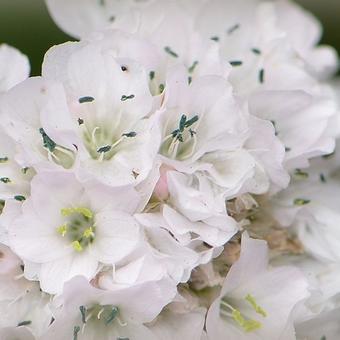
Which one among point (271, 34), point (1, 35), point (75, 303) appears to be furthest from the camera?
point (1, 35)

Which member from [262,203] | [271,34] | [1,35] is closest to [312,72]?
[271,34]

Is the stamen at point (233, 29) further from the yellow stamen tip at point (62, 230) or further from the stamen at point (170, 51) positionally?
the yellow stamen tip at point (62, 230)

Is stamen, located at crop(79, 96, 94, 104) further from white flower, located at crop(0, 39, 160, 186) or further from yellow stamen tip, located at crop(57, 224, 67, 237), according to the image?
yellow stamen tip, located at crop(57, 224, 67, 237)

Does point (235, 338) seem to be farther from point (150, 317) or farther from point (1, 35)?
point (1, 35)

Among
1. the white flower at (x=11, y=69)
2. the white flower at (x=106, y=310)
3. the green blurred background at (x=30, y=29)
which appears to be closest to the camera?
the white flower at (x=106, y=310)

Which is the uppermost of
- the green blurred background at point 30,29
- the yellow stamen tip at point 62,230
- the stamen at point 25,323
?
the yellow stamen tip at point 62,230

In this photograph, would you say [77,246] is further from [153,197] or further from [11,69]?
[11,69]

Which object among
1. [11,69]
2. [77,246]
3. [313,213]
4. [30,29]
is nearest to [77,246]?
[77,246]

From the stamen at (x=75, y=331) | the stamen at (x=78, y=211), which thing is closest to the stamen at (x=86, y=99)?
the stamen at (x=78, y=211)

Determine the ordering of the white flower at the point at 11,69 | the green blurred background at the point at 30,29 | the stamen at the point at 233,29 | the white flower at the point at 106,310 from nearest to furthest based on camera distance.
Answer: the white flower at the point at 106,310
the white flower at the point at 11,69
the stamen at the point at 233,29
the green blurred background at the point at 30,29
